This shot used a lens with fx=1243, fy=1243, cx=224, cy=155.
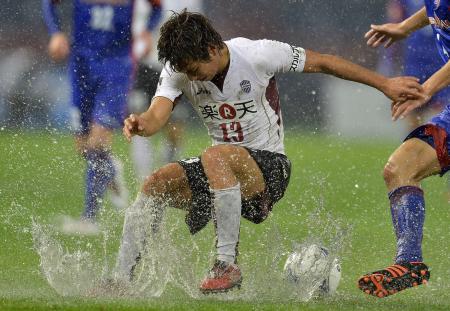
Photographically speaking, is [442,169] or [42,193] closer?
[442,169]

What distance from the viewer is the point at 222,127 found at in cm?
665

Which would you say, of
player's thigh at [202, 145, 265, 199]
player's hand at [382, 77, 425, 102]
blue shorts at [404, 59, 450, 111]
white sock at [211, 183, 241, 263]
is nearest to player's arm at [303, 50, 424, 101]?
player's hand at [382, 77, 425, 102]

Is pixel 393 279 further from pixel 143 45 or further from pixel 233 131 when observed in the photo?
pixel 143 45

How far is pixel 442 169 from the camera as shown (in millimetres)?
6477

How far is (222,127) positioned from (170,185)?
0.47m

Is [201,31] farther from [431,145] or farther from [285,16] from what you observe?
[285,16]

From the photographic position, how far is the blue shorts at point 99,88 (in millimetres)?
9961

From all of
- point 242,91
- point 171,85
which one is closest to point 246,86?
point 242,91

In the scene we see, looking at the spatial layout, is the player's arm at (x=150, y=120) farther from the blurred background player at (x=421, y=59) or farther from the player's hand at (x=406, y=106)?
the blurred background player at (x=421, y=59)

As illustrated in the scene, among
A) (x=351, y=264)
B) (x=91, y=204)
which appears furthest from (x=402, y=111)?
(x=91, y=204)

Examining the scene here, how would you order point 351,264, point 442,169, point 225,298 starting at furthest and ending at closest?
point 351,264, point 442,169, point 225,298

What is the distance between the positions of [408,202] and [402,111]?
0.48 m

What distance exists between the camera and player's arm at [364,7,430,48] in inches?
277

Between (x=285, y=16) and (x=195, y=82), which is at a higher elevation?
(x=285, y=16)
